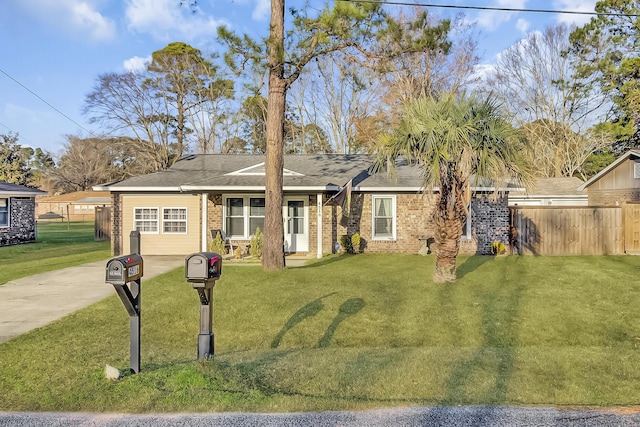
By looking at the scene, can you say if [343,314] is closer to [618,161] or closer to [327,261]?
[327,261]

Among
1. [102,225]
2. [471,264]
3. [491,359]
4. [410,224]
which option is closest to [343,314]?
[491,359]

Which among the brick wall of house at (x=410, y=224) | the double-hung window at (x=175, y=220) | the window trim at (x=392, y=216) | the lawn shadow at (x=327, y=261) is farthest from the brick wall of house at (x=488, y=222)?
the double-hung window at (x=175, y=220)

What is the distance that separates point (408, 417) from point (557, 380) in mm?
1868

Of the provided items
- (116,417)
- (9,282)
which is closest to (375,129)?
(9,282)

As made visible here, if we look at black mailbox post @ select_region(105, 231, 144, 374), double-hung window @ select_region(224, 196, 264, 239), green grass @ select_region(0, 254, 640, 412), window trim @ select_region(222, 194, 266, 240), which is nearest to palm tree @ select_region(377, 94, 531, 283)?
green grass @ select_region(0, 254, 640, 412)

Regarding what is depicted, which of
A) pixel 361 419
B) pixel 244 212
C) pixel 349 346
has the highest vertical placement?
pixel 244 212

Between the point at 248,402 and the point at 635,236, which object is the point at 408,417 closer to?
the point at 248,402

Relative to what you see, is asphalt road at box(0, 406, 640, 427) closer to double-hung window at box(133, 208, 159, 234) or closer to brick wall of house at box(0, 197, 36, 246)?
double-hung window at box(133, 208, 159, 234)

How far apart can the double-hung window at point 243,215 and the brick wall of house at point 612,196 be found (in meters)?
16.8

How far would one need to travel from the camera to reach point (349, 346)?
586 centimetres

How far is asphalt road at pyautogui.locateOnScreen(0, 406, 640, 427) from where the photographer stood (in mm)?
3150

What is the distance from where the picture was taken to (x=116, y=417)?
326 cm

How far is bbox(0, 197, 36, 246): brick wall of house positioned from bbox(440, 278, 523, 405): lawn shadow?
2155 centimetres

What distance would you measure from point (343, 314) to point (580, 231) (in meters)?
11.3
